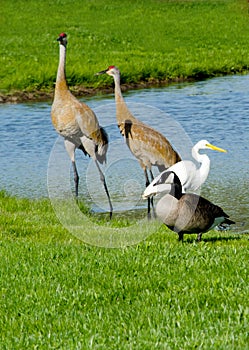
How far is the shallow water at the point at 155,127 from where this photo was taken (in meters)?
12.8

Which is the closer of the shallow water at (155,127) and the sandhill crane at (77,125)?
the sandhill crane at (77,125)

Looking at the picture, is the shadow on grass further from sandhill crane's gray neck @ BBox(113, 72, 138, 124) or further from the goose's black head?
sandhill crane's gray neck @ BBox(113, 72, 138, 124)

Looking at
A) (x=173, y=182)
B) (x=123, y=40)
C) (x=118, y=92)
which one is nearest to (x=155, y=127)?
(x=118, y=92)

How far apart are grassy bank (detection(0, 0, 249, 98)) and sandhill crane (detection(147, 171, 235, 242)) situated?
44.1ft

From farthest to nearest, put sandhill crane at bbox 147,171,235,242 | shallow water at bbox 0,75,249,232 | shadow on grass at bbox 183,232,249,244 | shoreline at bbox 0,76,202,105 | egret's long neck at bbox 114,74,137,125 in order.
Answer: shoreline at bbox 0,76,202,105 → shallow water at bbox 0,75,249,232 → egret's long neck at bbox 114,74,137,125 → shadow on grass at bbox 183,232,249,244 → sandhill crane at bbox 147,171,235,242

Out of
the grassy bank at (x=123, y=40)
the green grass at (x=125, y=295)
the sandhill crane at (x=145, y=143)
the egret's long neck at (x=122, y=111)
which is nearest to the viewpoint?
the green grass at (x=125, y=295)

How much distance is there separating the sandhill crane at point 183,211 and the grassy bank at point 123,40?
44.1 feet

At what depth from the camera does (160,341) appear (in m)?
5.74

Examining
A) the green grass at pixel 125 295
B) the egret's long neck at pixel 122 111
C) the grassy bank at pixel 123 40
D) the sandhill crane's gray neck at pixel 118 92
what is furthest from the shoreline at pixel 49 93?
the green grass at pixel 125 295

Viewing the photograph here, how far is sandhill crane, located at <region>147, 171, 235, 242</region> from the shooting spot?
8648 mm

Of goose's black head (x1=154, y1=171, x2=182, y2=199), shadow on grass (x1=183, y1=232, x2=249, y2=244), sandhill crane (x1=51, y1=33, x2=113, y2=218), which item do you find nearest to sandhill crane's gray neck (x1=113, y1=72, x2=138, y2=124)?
sandhill crane (x1=51, y1=33, x2=113, y2=218)

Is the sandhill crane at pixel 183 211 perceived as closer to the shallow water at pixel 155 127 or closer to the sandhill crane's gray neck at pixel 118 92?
the shallow water at pixel 155 127

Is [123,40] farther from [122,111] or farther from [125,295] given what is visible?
[125,295]

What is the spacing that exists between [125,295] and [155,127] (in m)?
10.4
